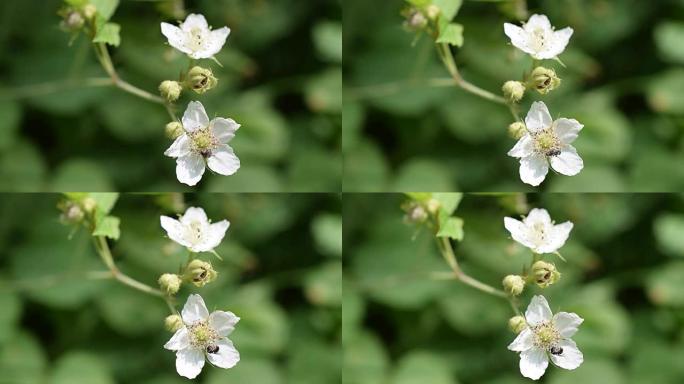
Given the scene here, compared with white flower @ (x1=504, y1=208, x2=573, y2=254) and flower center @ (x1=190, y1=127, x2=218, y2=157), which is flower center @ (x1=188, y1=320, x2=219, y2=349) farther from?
white flower @ (x1=504, y1=208, x2=573, y2=254)

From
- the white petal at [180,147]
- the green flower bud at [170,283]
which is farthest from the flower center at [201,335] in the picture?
the white petal at [180,147]

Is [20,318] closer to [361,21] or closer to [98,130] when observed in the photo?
[98,130]

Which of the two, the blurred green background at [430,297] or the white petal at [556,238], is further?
the blurred green background at [430,297]

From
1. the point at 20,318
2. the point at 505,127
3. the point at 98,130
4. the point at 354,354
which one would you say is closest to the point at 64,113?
the point at 98,130

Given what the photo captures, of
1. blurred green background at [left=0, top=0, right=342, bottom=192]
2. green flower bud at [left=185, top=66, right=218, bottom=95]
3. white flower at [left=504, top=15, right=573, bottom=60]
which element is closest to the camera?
green flower bud at [left=185, top=66, right=218, bottom=95]

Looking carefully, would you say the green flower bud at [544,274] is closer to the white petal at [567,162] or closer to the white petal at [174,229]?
the white petal at [567,162]

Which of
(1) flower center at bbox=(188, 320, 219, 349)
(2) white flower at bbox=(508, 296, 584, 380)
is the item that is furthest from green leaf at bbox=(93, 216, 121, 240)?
(2) white flower at bbox=(508, 296, 584, 380)
